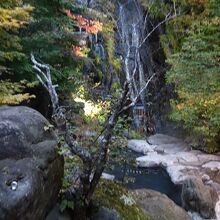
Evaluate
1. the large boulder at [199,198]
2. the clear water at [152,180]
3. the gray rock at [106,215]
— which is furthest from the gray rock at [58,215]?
the clear water at [152,180]

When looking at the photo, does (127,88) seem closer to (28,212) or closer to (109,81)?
(28,212)

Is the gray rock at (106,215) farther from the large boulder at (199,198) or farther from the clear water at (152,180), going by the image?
the clear water at (152,180)

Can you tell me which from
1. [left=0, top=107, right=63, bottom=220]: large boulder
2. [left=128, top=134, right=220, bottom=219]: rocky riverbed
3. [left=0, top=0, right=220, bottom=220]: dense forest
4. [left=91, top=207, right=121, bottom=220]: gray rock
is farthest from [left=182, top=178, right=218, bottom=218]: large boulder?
[left=0, top=107, right=63, bottom=220]: large boulder

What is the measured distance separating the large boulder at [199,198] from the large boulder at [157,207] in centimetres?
124

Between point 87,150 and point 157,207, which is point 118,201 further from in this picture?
Result: point 87,150

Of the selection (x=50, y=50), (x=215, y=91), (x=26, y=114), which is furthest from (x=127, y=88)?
(x=215, y=91)

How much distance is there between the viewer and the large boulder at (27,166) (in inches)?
93.1

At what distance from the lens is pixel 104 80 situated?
14672 millimetres

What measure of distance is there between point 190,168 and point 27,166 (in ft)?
17.7

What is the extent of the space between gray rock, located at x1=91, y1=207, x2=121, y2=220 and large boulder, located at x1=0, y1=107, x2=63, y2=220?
0.58 meters

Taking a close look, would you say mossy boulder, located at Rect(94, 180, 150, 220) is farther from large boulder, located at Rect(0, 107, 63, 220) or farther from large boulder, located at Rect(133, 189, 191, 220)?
large boulder, located at Rect(0, 107, 63, 220)

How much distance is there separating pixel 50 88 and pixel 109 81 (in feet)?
38.5

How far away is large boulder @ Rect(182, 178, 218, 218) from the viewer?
5.42 m

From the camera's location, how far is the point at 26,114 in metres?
3.04
